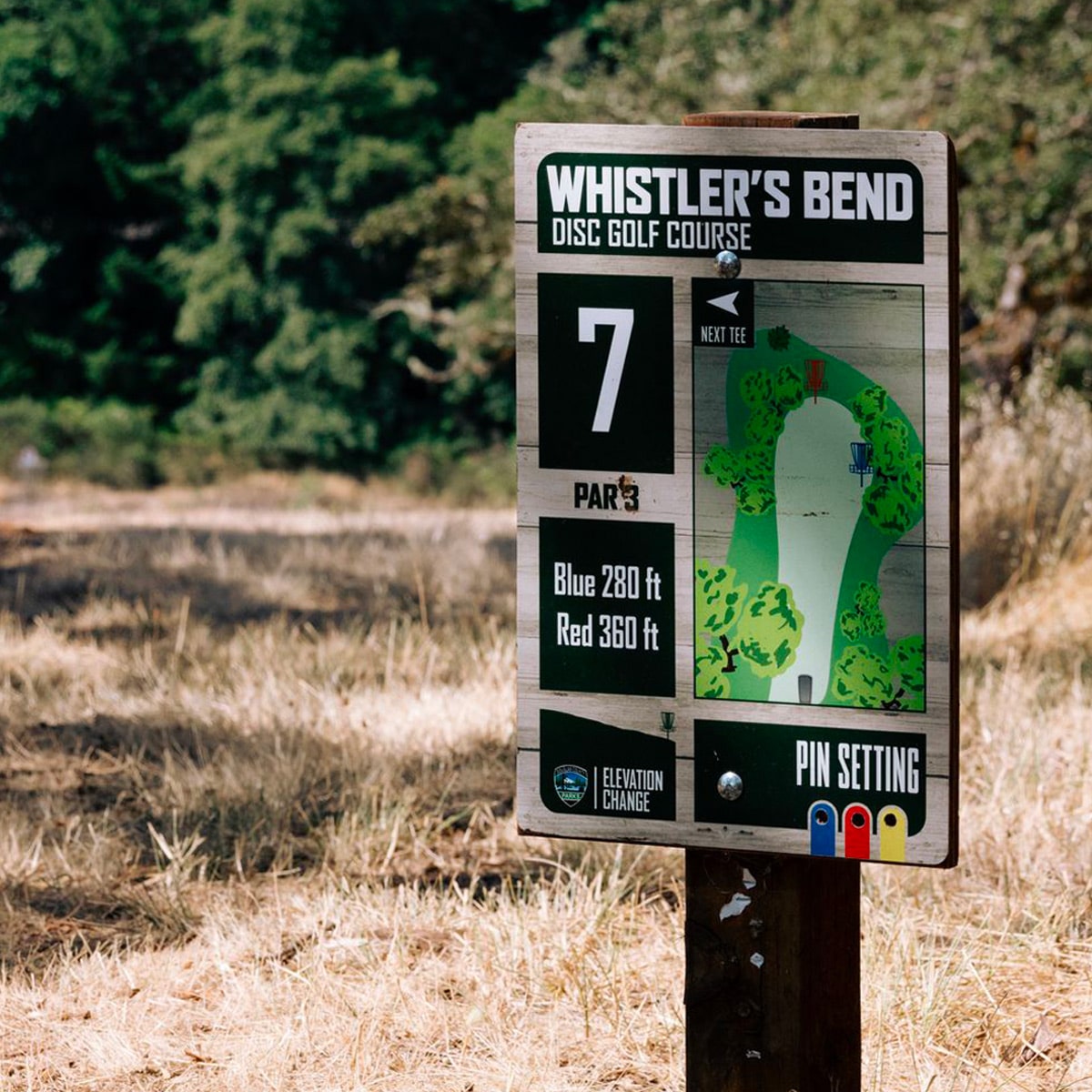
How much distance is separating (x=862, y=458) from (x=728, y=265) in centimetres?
34

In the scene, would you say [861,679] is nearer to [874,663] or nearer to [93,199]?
[874,663]

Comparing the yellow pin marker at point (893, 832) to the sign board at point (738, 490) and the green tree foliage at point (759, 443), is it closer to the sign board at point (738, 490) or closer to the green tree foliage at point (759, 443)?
the sign board at point (738, 490)

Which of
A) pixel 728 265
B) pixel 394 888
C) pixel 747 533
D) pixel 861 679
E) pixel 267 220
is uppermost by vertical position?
pixel 267 220

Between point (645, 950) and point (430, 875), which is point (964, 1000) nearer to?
point (645, 950)

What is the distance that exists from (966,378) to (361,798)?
1374 cm

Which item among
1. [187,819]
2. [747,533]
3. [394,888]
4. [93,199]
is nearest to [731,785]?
[747,533]

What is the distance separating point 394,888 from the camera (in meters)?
4.28

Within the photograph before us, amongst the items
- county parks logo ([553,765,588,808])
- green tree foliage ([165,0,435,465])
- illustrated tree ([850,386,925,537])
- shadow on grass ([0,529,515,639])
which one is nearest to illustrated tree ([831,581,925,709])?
illustrated tree ([850,386,925,537])

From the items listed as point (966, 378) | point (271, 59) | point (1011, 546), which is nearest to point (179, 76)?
point (271, 59)

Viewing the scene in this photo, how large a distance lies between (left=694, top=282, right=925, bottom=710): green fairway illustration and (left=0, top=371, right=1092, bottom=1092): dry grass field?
2.95 ft

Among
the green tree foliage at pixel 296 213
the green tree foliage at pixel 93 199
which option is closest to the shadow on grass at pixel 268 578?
the green tree foliage at pixel 296 213

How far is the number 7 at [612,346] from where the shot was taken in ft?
8.48

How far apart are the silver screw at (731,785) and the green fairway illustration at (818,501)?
0.39 feet

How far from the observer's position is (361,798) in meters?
4.83
